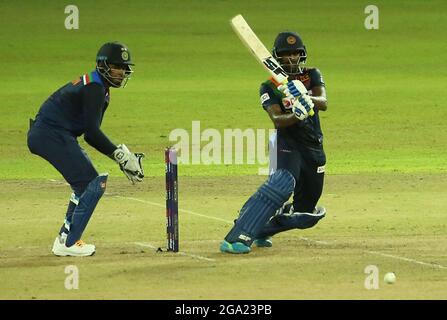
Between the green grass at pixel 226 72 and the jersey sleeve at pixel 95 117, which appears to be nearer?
the jersey sleeve at pixel 95 117

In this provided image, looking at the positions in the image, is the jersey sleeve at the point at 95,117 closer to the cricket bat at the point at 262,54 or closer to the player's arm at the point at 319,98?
the cricket bat at the point at 262,54

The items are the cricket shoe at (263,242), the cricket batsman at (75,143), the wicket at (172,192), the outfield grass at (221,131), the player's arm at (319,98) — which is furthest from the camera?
the cricket shoe at (263,242)

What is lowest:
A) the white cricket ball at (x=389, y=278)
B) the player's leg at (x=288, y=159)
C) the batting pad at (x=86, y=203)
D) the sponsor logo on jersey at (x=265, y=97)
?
the white cricket ball at (x=389, y=278)

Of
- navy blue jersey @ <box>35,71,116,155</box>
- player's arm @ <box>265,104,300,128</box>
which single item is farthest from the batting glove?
navy blue jersey @ <box>35,71,116,155</box>

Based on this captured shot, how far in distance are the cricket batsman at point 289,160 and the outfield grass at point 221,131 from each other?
0.82 feet

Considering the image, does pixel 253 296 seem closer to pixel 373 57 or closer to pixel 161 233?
pixel 161 233

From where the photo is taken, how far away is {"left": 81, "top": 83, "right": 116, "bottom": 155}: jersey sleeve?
11.5 m

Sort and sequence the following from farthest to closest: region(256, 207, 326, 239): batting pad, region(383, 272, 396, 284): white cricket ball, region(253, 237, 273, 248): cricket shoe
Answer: region(253, 237, 273, 248): cricket shoe → region(256, 207, 326, 239): batting pad → region(383, 272, 396, 284): white cricket ball

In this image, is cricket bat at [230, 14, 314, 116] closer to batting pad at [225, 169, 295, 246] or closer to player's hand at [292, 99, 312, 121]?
player's hand at [292, 99, 312, 121]

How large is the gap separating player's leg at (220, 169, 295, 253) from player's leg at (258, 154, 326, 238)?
1.19ft

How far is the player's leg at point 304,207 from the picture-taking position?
12.1 metres

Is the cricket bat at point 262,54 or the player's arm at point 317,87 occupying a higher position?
the cricket bat at point 262,54

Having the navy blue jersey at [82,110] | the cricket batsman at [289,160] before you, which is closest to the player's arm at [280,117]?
the cricket batsman at [289,160]

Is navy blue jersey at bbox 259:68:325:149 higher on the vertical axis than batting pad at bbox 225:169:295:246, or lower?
higher
